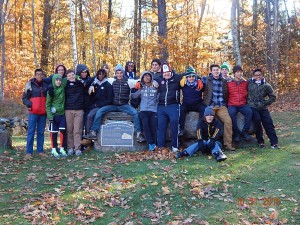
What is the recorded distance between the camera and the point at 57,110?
8781 millimetres

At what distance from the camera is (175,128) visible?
8.67 metres

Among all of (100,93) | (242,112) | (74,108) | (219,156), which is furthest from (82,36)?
(219,156)

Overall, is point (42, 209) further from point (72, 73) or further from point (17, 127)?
point (17, 127)

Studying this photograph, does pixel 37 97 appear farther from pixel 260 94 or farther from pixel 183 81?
pixel 260 94

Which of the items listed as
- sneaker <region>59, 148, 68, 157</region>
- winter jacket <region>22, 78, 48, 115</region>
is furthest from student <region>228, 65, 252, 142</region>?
winter jacket <region>22, 78, 48, 115</region>

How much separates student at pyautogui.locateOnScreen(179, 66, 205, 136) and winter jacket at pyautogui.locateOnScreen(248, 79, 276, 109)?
1.23 meters

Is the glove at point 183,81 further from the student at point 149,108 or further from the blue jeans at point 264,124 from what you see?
the blue jeans at point 264,124

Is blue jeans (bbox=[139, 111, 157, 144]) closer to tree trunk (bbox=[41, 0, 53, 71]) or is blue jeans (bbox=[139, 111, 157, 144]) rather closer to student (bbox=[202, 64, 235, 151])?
student (bbox=[202, 64, 235, 151])

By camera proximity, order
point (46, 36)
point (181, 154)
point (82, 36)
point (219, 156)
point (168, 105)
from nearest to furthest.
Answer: point (219, 156), point (181, 154), point (168, 105), point (46, 36), point (82, 36)

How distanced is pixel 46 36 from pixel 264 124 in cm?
1805

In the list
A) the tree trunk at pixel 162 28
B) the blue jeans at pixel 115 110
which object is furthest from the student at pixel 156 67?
the tree trunk at pixel 162 28

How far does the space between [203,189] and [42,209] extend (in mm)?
2627

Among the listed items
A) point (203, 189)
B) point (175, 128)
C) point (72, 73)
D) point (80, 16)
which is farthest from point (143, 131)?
point (80, 16)

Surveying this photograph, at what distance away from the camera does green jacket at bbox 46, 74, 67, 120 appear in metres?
8.65
